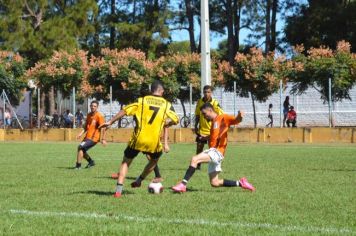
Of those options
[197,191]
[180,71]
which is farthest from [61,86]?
[197,191]

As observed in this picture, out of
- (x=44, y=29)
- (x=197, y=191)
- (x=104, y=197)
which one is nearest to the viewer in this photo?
(x=104, y=197)

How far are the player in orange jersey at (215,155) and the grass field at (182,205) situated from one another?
0.16 m

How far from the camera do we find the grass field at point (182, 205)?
7.27 metres

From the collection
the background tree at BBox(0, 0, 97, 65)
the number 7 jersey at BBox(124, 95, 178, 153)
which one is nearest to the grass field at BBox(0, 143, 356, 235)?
the number 7 jersey at BBox(124, 95, 178, 153)

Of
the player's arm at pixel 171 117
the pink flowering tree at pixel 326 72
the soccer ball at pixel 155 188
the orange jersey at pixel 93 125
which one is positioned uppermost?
the pink flowering tree at pixel 326 72

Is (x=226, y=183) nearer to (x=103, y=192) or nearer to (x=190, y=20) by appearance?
(x=103, y=192)

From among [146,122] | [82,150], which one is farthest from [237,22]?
[146,122]

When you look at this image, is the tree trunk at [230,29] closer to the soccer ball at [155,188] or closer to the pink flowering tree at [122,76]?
the pink flowering tree at [122,76]

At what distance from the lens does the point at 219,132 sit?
37.4ft

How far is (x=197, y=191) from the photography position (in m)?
11.1

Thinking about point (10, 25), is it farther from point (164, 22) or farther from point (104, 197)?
point (104, 197)

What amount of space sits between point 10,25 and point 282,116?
75.0 ft

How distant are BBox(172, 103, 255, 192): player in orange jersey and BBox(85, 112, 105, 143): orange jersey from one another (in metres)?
6.29

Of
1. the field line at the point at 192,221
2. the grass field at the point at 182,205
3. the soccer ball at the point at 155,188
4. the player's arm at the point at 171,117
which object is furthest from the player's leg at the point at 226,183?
the field line at the point at 192,221
